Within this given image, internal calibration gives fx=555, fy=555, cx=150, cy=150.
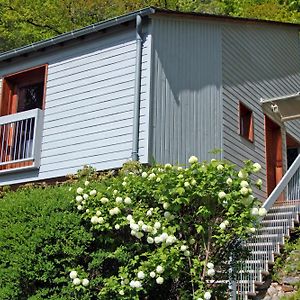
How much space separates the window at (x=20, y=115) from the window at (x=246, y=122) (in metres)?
4.94

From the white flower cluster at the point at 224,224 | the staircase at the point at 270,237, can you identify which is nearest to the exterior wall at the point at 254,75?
the staircase at the point at 270,237

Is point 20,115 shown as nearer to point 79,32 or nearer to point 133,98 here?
point 79,32

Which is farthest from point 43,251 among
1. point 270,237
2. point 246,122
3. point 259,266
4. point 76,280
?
point 246,122

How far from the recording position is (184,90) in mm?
11789

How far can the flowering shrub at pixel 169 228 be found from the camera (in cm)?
643

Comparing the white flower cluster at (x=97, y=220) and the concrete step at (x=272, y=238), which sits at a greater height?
the concrete step at (x=272, y=238)

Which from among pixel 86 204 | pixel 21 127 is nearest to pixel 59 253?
pixel 86 204

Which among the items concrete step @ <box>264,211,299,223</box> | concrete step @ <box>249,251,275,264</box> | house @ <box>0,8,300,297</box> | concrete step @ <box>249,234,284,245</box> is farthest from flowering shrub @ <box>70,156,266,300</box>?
concrete step @ <box>264,211,299,223</box>

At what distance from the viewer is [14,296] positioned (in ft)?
23.3

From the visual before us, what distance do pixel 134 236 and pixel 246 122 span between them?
25.8 ft

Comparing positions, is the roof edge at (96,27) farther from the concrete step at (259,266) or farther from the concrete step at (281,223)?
the concrete step at (259,266)

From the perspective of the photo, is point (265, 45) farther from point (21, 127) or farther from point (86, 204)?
point (86, 204)

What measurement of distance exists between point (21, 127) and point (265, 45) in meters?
7.48

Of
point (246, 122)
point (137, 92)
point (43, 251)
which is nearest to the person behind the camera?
point (43, 251)
